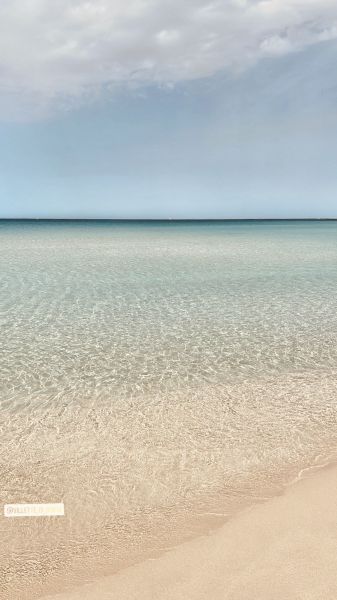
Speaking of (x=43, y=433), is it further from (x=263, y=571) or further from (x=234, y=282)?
(x=234, y=282)

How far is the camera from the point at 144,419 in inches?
215

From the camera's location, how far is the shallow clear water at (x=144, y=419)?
3.48 m

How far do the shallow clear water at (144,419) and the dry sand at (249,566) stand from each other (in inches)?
6.9

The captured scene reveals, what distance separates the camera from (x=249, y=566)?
3.04 metres

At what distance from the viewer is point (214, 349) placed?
8172mm

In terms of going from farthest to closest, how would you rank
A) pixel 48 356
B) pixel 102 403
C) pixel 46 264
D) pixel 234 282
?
pixel 46 264, pixel 234 282, pixel 48 356, pixel 102 403

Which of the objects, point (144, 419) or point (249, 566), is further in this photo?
point (144, 419)

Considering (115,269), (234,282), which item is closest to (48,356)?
(234,282)

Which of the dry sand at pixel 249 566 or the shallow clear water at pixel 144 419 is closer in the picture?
the dry sand at pixel 249 566

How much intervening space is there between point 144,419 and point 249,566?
8.53 feet

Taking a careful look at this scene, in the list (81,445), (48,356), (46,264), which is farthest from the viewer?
(46,264)

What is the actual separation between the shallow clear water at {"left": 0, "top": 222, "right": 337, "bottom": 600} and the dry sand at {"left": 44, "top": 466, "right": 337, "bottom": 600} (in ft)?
0.58

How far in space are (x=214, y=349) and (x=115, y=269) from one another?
1261cm

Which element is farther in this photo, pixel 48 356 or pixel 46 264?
pixel 46 264
